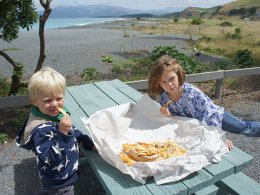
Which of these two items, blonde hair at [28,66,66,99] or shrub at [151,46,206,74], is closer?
blonde hair at [28,66,66,99]

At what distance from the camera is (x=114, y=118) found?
2363 mm

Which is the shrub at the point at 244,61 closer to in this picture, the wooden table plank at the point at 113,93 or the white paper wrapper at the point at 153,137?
the wooden table plank at the point at 113,93

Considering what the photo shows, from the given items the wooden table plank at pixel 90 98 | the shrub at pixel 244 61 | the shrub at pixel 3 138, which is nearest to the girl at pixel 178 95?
the wooden table plank at pixel 90 98

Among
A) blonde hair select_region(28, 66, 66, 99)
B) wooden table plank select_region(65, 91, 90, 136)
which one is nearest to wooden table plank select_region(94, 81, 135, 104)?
wooden table plank select_region(65, 91, 90, 136)

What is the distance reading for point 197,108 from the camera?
2.66m

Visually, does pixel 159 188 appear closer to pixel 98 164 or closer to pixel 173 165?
pixel 173 165

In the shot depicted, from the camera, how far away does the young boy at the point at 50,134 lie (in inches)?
75.0

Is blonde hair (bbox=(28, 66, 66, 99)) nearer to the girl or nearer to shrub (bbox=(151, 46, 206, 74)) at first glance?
the girl

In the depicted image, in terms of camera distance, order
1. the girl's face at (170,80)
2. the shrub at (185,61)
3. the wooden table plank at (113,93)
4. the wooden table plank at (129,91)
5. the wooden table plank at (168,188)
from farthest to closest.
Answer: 1. the shrub at (185,61)
2. the wooden table plank at (129,91)
3. the wooden table plank at (113,93)
4. the girl's face at (170,80)
5. the wooden table plank at (168,188)

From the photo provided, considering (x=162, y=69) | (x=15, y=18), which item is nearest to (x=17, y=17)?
(x=15, y=18)

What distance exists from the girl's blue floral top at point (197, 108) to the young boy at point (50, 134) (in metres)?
1.13

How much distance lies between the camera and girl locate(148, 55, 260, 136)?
2.55 metres

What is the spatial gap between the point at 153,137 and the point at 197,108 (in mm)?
564

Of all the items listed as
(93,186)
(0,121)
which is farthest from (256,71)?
(0,121)
